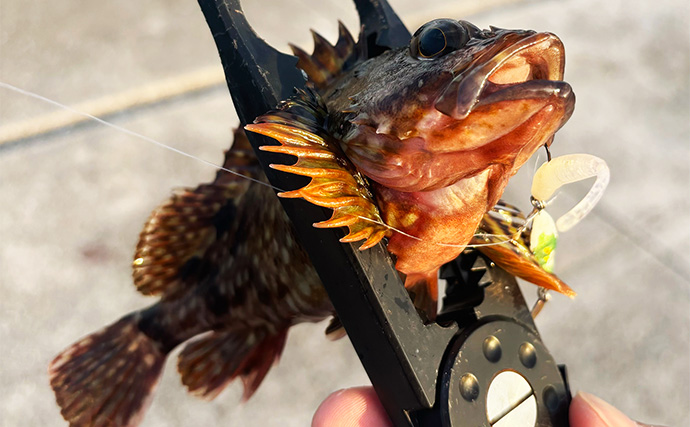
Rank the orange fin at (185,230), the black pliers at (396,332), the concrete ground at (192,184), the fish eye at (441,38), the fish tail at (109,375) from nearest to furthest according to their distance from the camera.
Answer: the fish eye at (441,38) < the black pliers at (396,332) < the orange fin at (185,230) < the fish tail at (109,375) < the concrete ground at (192,184)

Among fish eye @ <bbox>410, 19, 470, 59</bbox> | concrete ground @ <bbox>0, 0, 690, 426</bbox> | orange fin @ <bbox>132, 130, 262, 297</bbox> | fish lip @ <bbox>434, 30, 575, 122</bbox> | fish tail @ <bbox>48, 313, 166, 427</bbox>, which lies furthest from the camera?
concrete ground @ <bbox>0, 0, 690, 426</bbox>

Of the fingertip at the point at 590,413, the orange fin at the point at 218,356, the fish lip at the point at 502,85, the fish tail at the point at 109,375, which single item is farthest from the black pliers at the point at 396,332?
the fish tail at the point at 109,375

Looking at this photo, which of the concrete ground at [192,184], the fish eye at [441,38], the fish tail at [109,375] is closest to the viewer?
the fish eye at [441,38]

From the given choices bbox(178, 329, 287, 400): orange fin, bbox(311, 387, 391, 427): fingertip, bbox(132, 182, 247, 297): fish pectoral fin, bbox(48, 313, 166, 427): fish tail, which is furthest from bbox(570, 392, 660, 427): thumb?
bbox(48, 313, 166, 427): fish tail

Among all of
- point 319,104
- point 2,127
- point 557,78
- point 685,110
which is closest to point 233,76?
point 319,104

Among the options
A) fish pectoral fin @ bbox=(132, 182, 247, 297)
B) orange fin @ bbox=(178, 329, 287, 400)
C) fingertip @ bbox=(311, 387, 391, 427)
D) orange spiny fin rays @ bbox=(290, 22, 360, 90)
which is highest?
orange spiny fin rays @ bbox=(290, 22, 360, 90)

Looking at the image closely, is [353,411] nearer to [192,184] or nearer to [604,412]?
[604,412]

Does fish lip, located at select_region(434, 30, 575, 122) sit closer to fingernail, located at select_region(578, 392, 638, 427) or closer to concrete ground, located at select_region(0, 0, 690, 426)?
fingernail, located at select_region(578, 392, 638, 427)

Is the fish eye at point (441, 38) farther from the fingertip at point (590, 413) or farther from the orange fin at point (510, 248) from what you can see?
the fingertip at point (590, 413)
